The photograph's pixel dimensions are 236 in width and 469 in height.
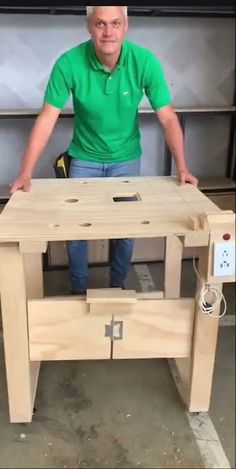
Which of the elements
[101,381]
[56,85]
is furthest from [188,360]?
[56,85]

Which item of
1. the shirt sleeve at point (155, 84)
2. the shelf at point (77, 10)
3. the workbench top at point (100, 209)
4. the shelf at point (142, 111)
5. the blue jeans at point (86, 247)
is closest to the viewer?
the workbench top at point (100, 209)

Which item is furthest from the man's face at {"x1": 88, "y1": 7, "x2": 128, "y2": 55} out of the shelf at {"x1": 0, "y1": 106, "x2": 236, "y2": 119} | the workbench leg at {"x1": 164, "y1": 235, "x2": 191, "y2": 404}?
the shelf at {"x1": 0, "y1": 106, "x2": 236, "y2": 119}

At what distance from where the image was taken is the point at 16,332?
881mm

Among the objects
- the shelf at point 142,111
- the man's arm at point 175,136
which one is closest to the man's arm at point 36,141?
the man's arm at point 175,136

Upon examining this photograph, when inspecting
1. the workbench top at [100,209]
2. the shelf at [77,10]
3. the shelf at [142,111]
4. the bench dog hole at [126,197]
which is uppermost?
the shelf at [77,10]

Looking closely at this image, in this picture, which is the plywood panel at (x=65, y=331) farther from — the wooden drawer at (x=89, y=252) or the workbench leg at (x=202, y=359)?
the wooden drawer at (x=89, y=252)

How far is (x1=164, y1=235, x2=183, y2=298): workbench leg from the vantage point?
118cm

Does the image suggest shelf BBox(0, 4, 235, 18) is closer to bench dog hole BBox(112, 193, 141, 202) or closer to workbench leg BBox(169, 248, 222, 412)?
bench dog hole BBox(112, 193, 141, 202)

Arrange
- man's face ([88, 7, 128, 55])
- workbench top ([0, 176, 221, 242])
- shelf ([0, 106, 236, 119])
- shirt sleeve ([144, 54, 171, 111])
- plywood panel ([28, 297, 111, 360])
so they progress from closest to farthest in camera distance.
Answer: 1. man's face ([88, 7, 128, 55])
2. workbench top ([0, 176, 221, 242])
3. plywood panel ([28, 297, 111, 360])
4. shirt sleeve ([144, 54, 171, 111])
5. shelf ([0, 106, 236, 119])

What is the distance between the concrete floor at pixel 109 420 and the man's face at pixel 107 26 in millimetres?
492

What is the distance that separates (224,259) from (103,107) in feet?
1.66

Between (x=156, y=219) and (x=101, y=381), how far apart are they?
0.44m

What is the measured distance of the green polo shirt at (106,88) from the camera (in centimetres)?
96

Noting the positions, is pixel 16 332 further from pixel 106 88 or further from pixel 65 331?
pixel 106 88
